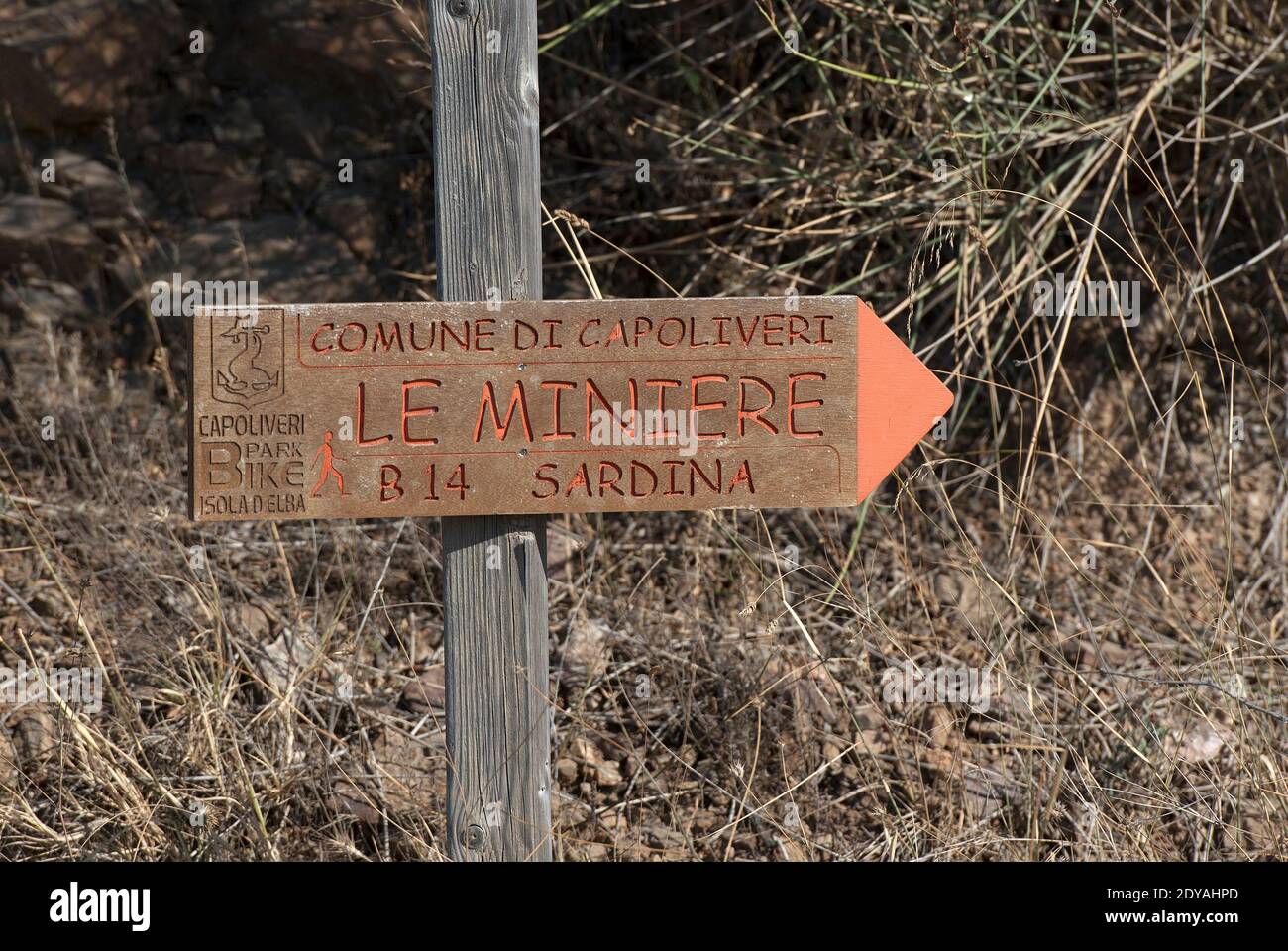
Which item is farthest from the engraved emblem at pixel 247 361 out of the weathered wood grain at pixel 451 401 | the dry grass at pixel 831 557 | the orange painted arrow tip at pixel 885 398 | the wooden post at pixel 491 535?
the orange painted arrow tip at pixel 885 398

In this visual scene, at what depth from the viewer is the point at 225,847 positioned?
2.04 metres

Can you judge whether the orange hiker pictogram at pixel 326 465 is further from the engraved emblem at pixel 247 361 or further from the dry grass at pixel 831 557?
the dry grass at pixel 831 557

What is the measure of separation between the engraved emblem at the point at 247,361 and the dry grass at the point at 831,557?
1.97ft

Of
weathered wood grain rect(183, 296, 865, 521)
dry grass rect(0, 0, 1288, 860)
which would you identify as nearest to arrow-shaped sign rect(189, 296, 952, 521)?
weathered wood grain rect(183, 296, 865, 521)

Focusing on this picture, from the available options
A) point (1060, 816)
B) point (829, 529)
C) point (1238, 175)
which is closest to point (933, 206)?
point (1238, 175)

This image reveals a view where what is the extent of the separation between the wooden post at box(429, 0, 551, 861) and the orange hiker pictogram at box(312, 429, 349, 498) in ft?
0.56

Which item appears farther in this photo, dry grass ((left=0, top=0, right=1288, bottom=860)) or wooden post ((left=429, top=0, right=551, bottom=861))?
dry grass ((left=0, top=0, right=1288, bottom=860))

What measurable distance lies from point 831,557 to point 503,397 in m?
1.69

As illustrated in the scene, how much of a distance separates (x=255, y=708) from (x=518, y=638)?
1.10 metres

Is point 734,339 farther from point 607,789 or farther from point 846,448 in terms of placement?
point 607,789

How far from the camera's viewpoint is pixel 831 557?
3.07 metres

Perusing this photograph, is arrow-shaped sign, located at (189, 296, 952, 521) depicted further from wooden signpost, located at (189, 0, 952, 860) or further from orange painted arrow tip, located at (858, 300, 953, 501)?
orange painted arrow tip, located at (858, 300, 953, 501)

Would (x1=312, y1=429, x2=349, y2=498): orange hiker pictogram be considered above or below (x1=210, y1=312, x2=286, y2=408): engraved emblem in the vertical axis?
below

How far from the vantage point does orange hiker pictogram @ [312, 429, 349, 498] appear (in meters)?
1.58
